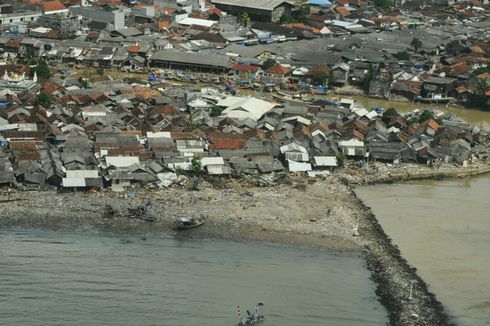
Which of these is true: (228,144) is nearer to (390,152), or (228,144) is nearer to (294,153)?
(294,153)

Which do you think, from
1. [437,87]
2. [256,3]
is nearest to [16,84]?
[437,87]

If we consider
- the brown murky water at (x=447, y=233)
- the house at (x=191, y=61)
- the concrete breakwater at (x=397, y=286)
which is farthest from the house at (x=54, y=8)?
the concrete breakwater at (x=397, y=286)

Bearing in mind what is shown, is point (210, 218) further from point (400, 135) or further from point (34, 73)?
point (34, 73)

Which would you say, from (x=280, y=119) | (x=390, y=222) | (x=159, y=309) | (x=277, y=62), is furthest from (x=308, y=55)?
(x=159, y=309)

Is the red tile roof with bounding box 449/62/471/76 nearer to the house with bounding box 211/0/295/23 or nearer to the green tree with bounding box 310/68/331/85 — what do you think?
the green tree with bounding box 310/68/331/85

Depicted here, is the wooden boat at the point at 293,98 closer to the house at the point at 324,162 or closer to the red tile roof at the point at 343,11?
the house at the point at 324,162

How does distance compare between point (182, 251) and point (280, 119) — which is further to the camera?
point (280, 119)
